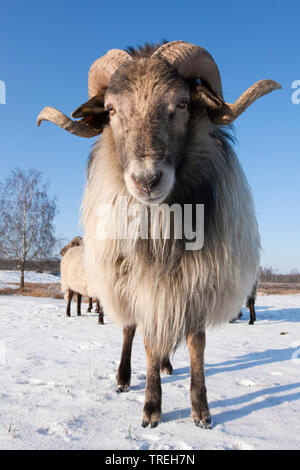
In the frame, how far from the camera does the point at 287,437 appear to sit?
2.40m

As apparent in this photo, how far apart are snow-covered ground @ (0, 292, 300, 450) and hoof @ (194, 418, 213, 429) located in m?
0.05

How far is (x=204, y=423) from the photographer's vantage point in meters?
2.60

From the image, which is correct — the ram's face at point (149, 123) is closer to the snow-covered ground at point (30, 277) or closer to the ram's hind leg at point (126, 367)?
the ram's hind leg at point (126, 367)

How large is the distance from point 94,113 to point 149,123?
1.16 m

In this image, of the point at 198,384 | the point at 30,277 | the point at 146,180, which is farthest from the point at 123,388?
the point at 30,277

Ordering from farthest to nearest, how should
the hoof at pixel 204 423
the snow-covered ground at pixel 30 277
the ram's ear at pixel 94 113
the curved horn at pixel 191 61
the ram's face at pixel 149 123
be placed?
A: the snow-covered ground at pixel 30 277
the ram's ear at pixel 94 113
the curved horn at pixel 191 61
the hoof at pixel 204 423
the ram's face at pixel 149 123

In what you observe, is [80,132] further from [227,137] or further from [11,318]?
[11,318]

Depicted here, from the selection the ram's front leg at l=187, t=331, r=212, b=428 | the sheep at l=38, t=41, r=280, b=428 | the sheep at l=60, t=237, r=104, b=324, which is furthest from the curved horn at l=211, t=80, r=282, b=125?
the sheep at l=60, t=237, r=104, b=324

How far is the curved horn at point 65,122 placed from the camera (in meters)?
3.47

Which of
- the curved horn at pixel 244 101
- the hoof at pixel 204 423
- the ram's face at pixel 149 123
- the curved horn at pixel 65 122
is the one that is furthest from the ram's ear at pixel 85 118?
the hoof at pixel 204 423

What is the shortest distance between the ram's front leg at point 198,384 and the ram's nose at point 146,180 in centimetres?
136

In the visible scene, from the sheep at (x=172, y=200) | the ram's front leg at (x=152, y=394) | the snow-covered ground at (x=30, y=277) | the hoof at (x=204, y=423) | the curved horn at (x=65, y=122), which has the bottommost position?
the snow-covered ground at (x=30, y=277)
